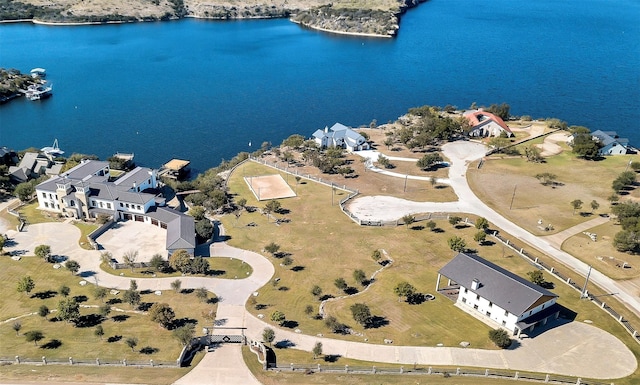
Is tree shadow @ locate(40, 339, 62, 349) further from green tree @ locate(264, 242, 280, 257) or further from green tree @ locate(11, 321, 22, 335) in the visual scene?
green tree @ locate(264, 242, 280, 257)

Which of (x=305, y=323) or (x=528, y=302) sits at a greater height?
(x=528, y=302)

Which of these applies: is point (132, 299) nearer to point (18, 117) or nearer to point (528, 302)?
point (528, 302)

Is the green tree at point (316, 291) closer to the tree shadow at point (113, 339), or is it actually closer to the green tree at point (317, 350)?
the green tree at point (317, 350)

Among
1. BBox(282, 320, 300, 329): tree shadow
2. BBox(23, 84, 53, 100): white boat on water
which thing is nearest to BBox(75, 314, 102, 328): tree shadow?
BBox(282, 320, 300, 329): tree shadow

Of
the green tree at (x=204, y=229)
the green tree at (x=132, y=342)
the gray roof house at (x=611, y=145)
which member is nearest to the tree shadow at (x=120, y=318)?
the green tree at (x=132, y=342)

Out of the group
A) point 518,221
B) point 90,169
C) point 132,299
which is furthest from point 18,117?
point 518,221

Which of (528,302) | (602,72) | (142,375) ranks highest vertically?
(602,72)
